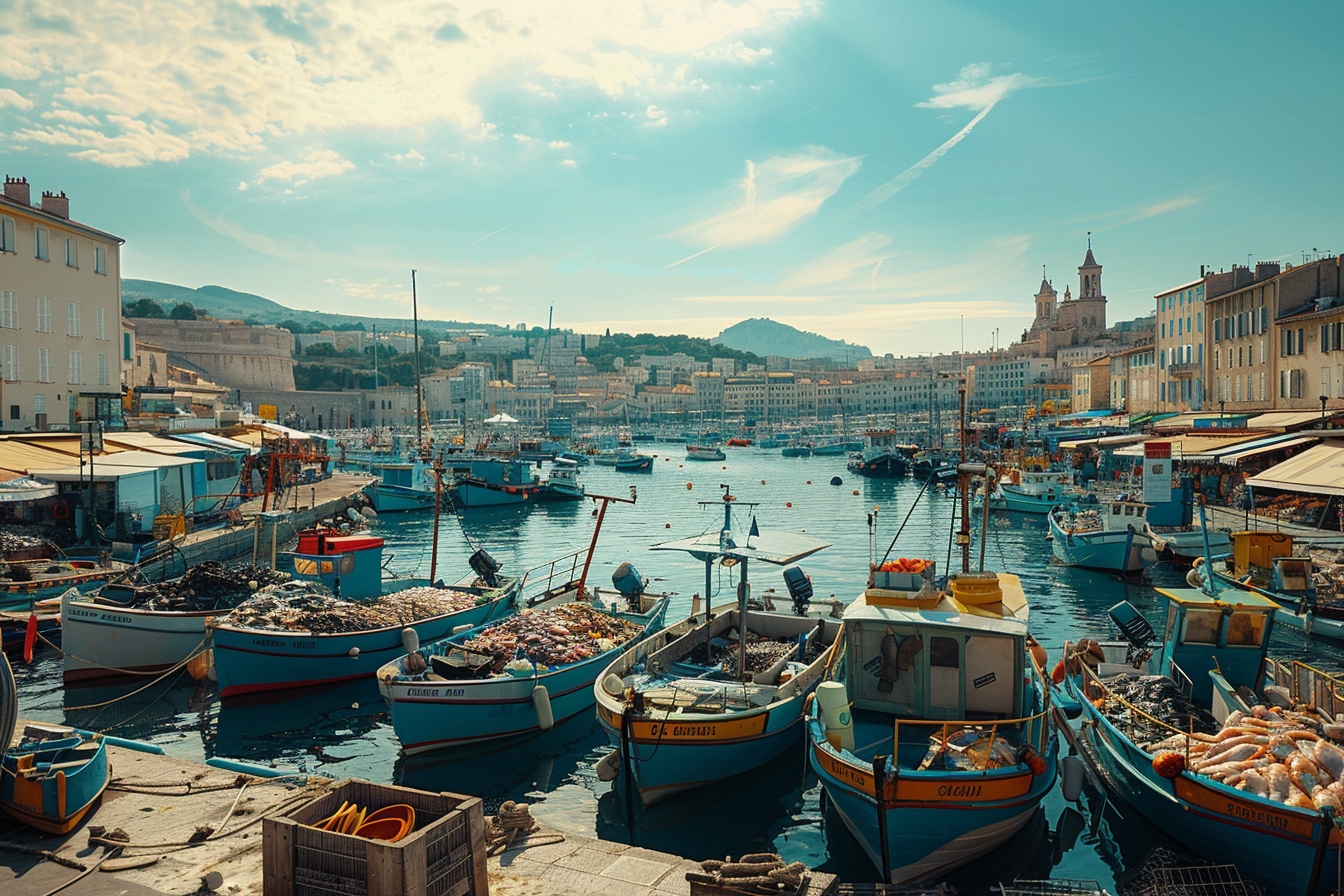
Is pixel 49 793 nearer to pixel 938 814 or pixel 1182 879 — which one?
pixel 938 814

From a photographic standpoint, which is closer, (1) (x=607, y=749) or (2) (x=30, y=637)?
(1) (x=607, y=749)

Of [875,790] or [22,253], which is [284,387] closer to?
[22,253]

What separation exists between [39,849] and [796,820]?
7901mm

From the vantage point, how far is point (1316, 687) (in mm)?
10531

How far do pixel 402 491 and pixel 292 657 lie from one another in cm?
3485

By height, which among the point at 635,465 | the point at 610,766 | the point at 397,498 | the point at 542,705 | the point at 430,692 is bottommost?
the point at 635,465

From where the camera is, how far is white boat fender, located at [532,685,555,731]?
42.3 feet

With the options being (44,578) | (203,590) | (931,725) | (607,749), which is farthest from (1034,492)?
(44,578)

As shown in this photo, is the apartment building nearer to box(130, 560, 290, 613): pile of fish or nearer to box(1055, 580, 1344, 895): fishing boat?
box(130, 560, 290, 613): pile of fish

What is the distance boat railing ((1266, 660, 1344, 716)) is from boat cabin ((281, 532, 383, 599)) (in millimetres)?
15202

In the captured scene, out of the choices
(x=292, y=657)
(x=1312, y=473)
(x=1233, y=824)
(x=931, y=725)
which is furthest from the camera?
(x=1312, y=473)

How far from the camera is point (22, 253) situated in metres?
33.2

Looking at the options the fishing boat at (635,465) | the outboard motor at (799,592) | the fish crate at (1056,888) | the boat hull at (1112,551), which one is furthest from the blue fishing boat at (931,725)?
the fishing boat at (635,465)

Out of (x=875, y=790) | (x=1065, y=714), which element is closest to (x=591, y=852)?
(x=875, y=790)
